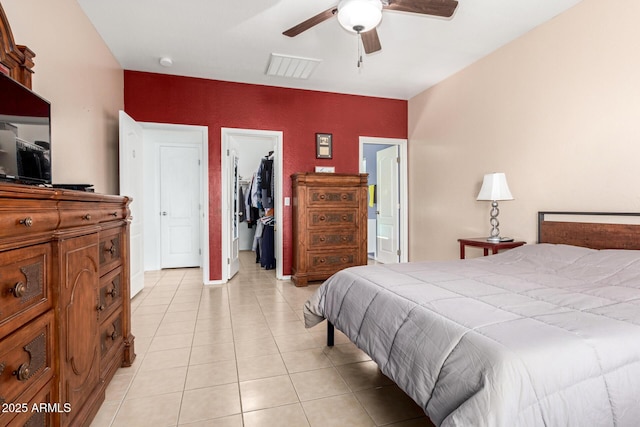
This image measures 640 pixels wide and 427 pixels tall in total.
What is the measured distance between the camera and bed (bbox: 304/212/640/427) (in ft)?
3.16

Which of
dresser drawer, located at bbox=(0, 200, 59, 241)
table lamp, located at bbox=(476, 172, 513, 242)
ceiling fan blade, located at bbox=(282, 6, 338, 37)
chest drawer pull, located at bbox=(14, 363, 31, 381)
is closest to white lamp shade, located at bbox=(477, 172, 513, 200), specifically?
table lamp, located at bbox=(476, 172, 513, 242)

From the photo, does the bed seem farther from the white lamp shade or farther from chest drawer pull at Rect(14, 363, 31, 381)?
chest drawer pull at Rect(14, 363, 31, 381)

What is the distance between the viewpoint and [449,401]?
3.49 feet

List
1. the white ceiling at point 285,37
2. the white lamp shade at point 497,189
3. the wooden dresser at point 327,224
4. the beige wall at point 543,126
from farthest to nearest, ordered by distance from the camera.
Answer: the wooden dresser at point 327,224 → the white lamp shade at point 497,189 → the white ceiling at point 285,37 → the beige wall at point 543,126

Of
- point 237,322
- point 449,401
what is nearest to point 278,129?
point 237,322

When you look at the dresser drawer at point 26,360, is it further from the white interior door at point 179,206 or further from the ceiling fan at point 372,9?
the white interior door at point 179,206

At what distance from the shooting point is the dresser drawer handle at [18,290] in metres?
0.97

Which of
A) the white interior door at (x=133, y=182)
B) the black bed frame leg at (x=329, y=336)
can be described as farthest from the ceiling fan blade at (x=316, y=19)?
the black bed frame leg at (x=329, y=336)

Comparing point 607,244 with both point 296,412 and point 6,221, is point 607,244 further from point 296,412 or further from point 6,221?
point 6,221

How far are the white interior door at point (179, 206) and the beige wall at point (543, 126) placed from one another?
150 inches

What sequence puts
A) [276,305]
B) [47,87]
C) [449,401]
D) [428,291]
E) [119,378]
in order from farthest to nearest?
[276,305] → [47,87] → [119,378] → [428,291] → [449,401]

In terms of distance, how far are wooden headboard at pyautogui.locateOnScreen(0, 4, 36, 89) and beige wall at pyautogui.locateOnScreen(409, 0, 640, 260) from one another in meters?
3.92

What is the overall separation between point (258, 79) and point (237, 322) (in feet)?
10.0

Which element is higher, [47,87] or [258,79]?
[258,79]
